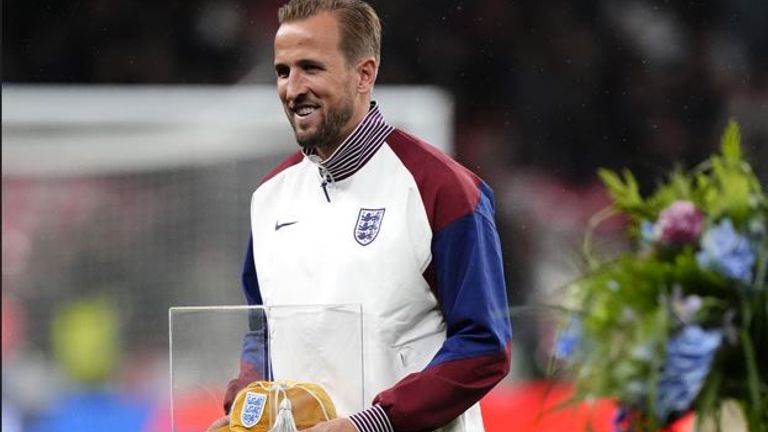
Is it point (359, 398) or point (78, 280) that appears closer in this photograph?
point (359, 398)

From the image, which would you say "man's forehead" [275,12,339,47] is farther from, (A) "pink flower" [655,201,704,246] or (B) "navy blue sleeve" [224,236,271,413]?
(A) "pink flower" [655,201,704,246]

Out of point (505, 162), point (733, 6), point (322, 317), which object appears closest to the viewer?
point (322, 317)

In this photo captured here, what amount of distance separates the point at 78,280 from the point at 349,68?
2230mm

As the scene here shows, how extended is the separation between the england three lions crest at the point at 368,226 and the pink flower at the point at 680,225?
0.95 m

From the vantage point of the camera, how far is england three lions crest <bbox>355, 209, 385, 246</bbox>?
8.85ft

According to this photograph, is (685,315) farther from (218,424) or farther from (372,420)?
(218,424)

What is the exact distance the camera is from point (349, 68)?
276cm

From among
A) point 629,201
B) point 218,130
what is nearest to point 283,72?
point 629,201

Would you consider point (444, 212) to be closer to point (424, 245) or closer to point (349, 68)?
point (424, 245)

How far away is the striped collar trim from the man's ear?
4 cm

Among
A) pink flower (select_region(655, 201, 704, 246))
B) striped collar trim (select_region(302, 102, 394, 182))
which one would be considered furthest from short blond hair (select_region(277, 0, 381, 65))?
pink flower (select_region(655, 201, 704, 246))

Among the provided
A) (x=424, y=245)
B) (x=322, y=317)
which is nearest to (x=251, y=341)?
(x=322, y=317)

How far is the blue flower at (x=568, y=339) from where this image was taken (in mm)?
1804

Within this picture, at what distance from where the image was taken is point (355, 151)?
2760 millimetres
